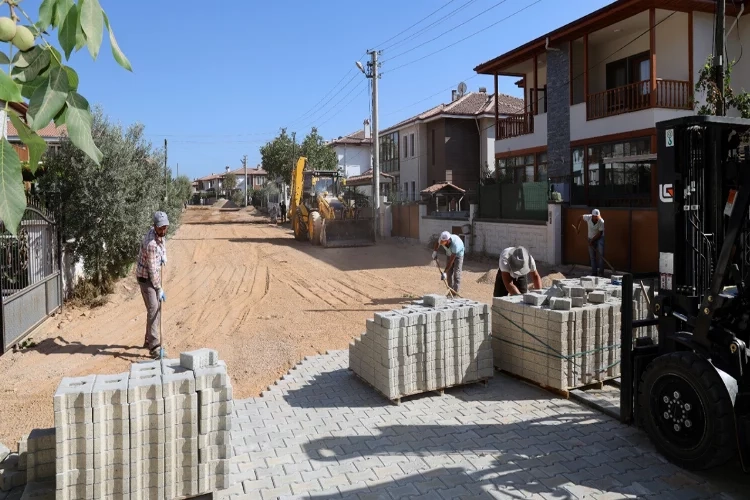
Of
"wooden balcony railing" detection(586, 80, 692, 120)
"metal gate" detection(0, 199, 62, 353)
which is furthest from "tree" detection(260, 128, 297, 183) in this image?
"metal gate" detection(0, 199, 62, 353)

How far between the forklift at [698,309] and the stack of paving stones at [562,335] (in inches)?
37.6

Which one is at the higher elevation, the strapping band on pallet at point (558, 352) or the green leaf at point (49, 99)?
the green leaf at point (49, 99)

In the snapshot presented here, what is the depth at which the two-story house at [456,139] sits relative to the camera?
33531 millimetres

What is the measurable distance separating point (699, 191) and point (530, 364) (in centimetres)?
267

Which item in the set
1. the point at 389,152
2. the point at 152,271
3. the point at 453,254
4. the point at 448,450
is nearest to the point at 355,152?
the point at 389,152

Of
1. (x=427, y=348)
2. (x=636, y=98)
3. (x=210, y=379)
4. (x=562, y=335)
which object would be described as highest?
(x=636, y=98)

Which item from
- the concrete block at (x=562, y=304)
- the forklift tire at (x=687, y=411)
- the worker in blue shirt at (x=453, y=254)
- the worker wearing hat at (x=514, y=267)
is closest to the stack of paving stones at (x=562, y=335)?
the concrete block at (x=562, y=304)

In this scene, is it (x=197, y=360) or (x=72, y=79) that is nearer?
(x=72, y=79)

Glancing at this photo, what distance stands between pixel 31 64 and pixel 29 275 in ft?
33.4

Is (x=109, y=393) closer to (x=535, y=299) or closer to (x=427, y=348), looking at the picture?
(x=427, y=348)

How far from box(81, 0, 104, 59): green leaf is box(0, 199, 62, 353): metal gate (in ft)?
27.9

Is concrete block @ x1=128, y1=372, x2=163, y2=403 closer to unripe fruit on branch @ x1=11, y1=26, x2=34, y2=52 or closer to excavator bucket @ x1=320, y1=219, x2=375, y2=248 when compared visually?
unripe fruit on branch @ x1=11, y1=26, x2=34, y2=52

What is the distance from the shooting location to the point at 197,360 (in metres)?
4.43

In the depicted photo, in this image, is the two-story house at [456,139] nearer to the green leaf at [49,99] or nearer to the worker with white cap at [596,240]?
the worker with white cap at [596,240]
